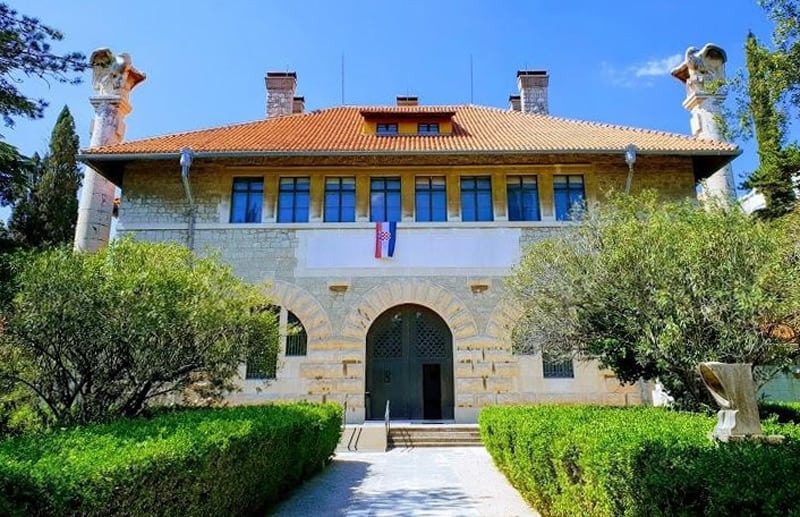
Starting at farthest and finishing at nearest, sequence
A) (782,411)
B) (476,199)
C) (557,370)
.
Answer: (476,199), (557,370), (782,411)

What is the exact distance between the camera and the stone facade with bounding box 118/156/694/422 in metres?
14.5

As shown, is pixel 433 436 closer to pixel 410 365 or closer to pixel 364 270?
pixel 410 365

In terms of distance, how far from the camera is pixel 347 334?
48.4ft

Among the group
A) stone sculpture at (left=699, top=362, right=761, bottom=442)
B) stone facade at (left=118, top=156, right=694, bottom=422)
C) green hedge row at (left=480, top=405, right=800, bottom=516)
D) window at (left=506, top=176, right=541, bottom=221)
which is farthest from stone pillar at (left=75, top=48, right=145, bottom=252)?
stone sculpture at (left=699, top=362, right=761, bottom=442)

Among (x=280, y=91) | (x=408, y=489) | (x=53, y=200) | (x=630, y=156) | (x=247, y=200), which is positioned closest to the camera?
(x=408, y=489)

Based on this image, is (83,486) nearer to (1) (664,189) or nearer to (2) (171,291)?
(2) (171,291)

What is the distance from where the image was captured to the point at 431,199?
15.8 m

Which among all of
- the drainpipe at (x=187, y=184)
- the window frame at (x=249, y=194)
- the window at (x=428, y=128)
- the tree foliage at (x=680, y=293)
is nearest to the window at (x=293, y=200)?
the window frame at (x=249, y=194)

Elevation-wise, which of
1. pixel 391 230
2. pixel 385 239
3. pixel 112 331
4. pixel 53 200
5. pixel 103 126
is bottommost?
pixel 112 331

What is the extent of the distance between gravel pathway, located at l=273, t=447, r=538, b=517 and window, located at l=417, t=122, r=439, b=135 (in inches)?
417

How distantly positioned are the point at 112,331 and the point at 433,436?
751 cm

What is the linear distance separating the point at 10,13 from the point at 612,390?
47.2 feet

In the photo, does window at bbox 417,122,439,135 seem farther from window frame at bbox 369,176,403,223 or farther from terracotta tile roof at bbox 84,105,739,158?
window frame at bbox 369,176,403,223

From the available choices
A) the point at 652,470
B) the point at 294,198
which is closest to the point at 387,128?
the point at 294,198
